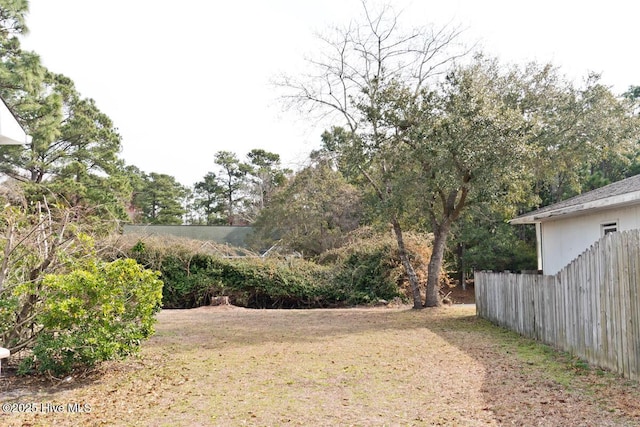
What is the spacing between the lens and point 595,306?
6.47m

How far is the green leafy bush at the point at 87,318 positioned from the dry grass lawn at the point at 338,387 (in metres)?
0.31

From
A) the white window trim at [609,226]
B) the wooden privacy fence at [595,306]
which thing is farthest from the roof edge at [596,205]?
the wooden privacy fence at [595,306]

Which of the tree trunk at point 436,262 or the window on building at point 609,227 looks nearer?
the window on building at point 609,227

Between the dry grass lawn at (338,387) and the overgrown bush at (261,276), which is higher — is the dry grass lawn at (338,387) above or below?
below

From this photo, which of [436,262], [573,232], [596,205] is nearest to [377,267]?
[436,262]

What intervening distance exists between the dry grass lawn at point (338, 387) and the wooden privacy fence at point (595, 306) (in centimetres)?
27

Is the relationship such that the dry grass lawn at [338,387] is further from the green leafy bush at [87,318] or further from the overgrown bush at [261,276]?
the overgrown bush at [261,276]

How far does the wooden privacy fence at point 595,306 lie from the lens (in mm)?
5625

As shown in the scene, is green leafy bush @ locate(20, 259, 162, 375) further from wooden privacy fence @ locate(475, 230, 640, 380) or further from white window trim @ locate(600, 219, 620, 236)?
white window trim @ locate(600, 219, 620, 236)

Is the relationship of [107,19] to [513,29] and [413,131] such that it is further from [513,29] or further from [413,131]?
[513,29]

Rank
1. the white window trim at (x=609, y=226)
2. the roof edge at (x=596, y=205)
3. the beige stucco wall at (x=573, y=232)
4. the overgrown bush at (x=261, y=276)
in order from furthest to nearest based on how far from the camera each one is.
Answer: the overgrown bush at (x=261, y=276)
the white window trim at (x=609, y=226)
the beige stucco wall at (x=573, y=232)
the roof edge at (x=596, y=205)

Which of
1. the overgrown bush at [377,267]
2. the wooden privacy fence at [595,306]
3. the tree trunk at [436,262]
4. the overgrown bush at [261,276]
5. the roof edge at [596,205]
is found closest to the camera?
the wooden privacy fence at [595,306]

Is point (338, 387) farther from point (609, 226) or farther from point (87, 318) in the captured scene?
point (609, 226)

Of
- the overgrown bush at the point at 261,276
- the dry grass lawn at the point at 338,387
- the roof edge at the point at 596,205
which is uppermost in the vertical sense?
the roof edge at the point at 596,205
